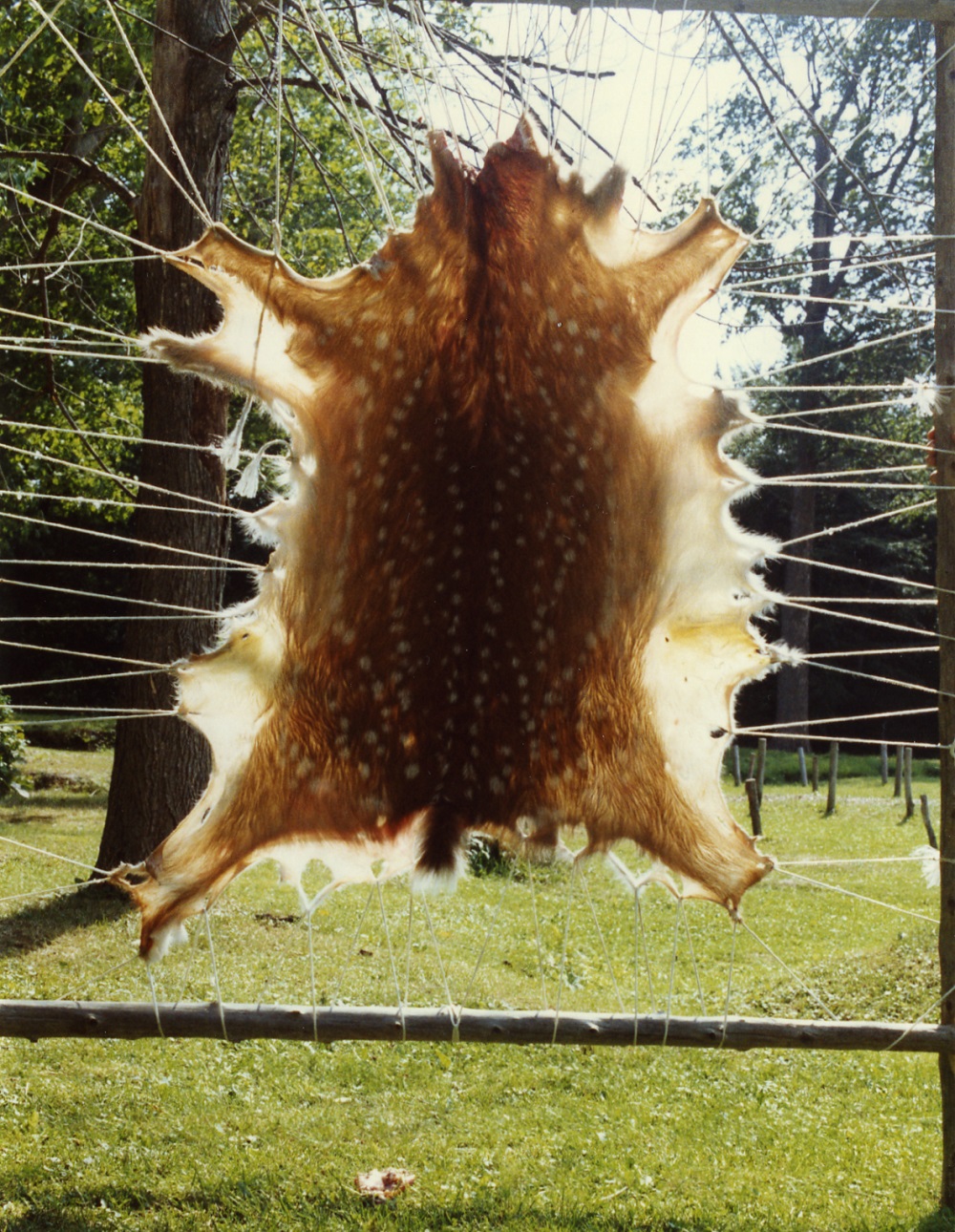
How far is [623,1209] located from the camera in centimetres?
376

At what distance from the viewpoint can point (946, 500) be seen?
3.44 metres

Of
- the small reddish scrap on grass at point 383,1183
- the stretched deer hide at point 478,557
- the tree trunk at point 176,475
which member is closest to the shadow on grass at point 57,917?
the tree trunk at point 176,475

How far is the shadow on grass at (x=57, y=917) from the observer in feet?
20.7

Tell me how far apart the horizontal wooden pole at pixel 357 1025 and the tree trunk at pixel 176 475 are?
3617 millimetres

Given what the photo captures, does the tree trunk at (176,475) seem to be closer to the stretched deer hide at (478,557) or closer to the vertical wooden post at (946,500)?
the vertical wooden post at (946,500)

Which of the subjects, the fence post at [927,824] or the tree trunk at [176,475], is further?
the fence post at [927,824]

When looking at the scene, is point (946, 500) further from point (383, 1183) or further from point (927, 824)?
point (927, 824)

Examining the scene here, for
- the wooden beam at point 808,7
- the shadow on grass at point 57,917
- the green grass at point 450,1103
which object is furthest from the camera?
the shadow on grass at point 57,917

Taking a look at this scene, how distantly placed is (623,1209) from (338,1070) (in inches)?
62.5

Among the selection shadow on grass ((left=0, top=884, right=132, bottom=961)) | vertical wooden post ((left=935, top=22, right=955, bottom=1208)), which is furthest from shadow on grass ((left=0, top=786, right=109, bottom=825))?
vertical wooden post ((left=935, top=22, right=955, bottom=1208))

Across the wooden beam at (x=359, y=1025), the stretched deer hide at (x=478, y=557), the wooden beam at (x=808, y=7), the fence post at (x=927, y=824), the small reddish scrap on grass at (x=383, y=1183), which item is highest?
the wooden beam at (x=808, y=7)

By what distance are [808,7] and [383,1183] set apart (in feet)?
12.3

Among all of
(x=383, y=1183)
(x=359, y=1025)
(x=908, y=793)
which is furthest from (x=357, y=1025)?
(x=908, y=793)

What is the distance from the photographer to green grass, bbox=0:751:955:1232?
12.2 feet
